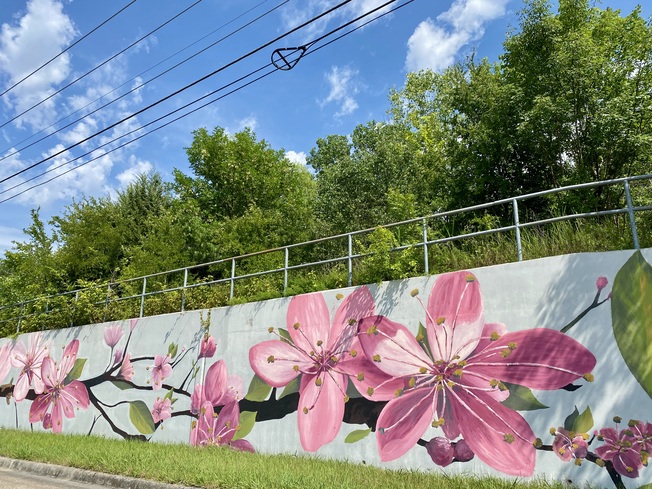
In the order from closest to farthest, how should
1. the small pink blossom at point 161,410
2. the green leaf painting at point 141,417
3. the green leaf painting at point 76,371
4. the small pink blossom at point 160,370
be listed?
the small pink blossom at point 161,410, the green leaf painting at point 141,417, the small pink blossom at point 160,370, the green leaf painting at point 76,371

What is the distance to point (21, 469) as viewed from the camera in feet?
29.4

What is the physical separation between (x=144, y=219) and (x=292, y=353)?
20.8 meters

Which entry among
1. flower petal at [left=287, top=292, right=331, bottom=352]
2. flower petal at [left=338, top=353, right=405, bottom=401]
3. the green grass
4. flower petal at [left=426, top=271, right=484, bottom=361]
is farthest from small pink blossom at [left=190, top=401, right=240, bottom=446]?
flower petal at [left=426, top=271, right=484, bottom=361]

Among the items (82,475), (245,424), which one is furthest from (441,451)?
(82,475)

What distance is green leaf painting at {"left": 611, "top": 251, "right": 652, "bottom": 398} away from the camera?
584 centimetres

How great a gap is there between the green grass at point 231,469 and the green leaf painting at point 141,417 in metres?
1.23

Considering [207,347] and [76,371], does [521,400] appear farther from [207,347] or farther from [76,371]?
[76,371]

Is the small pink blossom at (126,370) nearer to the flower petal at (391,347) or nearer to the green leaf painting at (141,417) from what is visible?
the green leaf painting at (141,417)

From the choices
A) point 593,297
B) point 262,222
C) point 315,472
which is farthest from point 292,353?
point 262,222

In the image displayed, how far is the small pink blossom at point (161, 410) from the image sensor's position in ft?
36.8

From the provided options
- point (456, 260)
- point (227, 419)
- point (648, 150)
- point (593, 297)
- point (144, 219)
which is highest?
point (144, 219)

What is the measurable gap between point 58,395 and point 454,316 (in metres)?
12.6

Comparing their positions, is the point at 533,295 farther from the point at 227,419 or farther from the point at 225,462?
the point at 227,419

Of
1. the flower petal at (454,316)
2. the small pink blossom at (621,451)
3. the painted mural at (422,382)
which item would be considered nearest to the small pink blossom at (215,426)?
the painted mural at (422,382)
